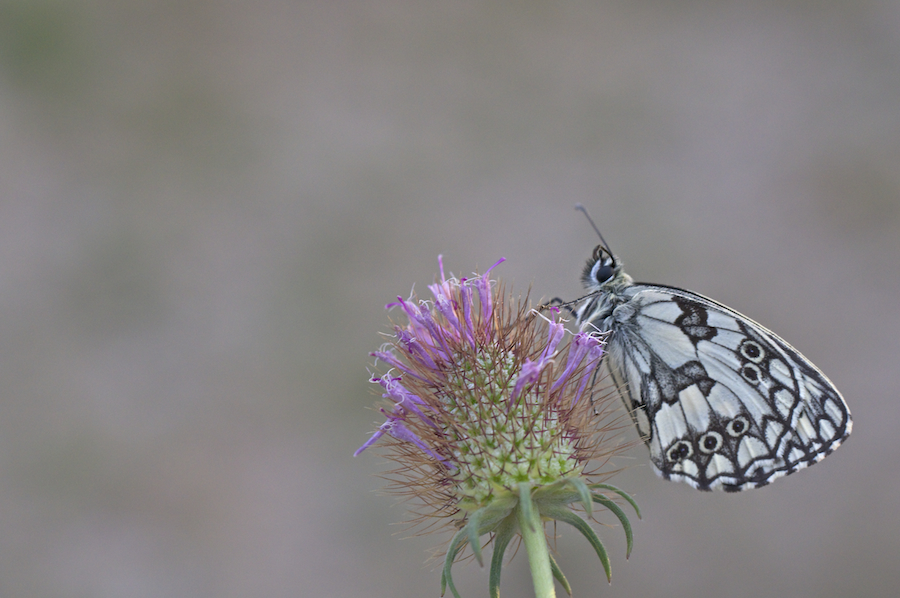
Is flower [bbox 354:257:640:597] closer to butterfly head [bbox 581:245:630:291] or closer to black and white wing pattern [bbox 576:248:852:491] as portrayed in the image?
black and white wing pattern [bbox 576:248:852:491]

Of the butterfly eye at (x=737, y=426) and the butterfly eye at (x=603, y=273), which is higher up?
the butterfly eye at (x=603, y=273)

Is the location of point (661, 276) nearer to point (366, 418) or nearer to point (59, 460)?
point (366, 418)

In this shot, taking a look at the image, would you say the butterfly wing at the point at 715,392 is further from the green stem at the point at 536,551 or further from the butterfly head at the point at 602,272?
the green stem at the point at 536,551

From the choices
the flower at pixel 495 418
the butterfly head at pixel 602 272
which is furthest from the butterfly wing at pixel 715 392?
the flower at pixel 495 418

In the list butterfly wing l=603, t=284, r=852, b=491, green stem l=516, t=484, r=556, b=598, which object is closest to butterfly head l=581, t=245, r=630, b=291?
butterfly wing l=603, t=284, r=852, b=491

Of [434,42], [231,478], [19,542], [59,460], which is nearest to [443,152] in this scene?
[434,42]

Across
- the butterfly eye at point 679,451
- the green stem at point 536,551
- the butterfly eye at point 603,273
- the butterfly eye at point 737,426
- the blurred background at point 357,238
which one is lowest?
the green stem at point 536,551

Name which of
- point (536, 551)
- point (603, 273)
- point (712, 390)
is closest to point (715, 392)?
point (712, 390)
